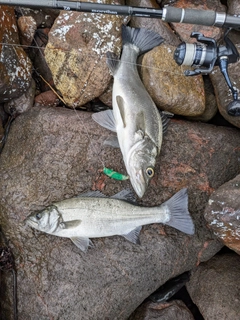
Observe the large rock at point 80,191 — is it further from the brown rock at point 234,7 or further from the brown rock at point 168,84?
the brown rock at point 234,7

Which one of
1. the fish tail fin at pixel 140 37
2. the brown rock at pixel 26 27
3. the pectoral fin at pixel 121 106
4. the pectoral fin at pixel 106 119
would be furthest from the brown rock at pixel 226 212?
the brown rock at pixel 26 27

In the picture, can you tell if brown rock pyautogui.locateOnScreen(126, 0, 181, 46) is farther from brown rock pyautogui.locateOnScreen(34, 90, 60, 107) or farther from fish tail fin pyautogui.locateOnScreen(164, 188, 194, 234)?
fish tail fin pyautogui.locateOnScreen(164, 188, 194, 234)

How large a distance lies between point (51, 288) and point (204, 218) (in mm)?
1783

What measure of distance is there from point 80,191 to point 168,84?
61.3 inches

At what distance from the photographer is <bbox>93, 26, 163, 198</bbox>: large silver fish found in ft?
12.5

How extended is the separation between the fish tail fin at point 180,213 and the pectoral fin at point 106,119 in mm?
986

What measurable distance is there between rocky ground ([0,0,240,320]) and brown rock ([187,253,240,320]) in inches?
0.5

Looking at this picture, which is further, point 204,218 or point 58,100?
point 58,100

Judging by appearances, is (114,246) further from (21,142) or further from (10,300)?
(21,142)

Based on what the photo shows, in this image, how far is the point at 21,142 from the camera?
14.2 ft

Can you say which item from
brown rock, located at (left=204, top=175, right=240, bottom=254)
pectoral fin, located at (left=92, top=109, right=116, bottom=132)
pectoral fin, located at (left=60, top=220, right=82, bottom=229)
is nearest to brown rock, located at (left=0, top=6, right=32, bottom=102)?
pectoral fin, located at (left=92, top=109, right=116, bottom=132)

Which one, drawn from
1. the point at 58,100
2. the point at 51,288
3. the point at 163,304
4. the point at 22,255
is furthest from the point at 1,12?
the point at 163,304

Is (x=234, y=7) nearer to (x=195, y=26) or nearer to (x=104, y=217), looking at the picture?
(x=195, y=26)

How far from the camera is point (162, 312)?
4.41 metres
